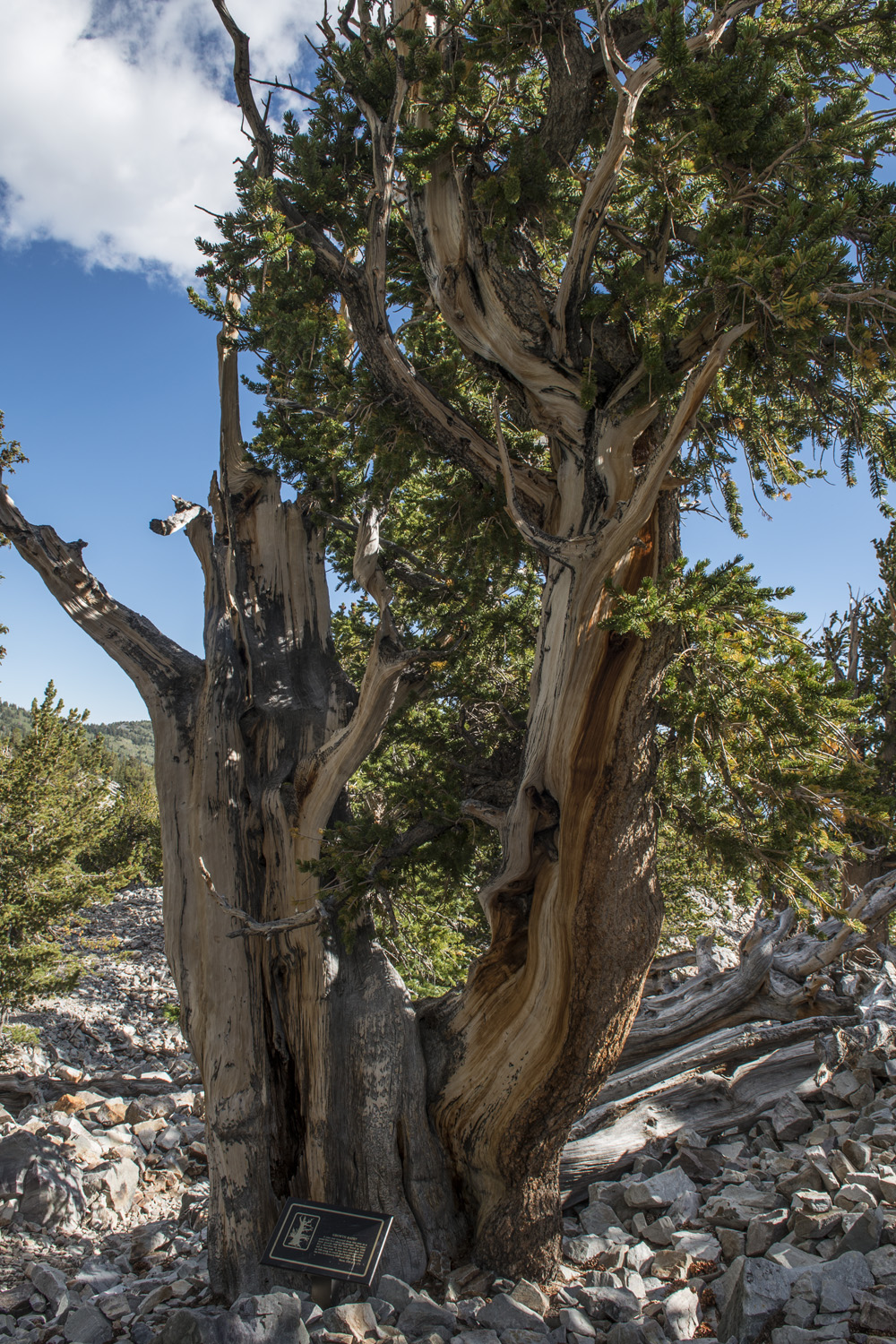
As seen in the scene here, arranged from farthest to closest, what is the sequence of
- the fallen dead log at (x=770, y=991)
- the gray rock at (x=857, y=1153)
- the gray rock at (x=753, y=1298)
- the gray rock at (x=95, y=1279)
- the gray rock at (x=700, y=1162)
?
the fallen dead log at (x=770, y=991) → the gray rock at (x=700, y=1162) → the gray rock at (x=857, y=1153) → the gray rock at (x=95, y=1279) → the gray rock at (x=753, y=1298)

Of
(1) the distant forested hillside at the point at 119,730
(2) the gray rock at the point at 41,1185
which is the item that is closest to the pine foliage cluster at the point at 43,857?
(2) the gray rock at the point at 41,1185

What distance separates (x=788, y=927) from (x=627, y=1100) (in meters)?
2.57

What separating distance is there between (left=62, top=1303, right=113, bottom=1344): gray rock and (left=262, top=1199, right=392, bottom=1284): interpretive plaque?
2.63ft

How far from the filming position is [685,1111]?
5.91 meters

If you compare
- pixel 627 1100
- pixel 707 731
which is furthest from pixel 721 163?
pixel 627 1100

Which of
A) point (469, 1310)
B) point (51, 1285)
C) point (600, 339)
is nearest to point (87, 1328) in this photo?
point (51, 1285)

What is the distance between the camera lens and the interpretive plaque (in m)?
3.55

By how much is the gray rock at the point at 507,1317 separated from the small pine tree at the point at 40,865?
10.4m

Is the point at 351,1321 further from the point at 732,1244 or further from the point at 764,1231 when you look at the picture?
the point at 764,1231

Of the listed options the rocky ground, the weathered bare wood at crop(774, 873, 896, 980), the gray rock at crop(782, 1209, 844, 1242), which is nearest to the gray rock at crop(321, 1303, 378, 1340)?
the rocky ground

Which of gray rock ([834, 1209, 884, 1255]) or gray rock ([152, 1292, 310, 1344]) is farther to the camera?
gray rock ([834, 1209, 884, 1255])

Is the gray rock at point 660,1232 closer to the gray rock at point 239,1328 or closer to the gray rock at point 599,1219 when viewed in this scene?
the gray rock at point 599,1219

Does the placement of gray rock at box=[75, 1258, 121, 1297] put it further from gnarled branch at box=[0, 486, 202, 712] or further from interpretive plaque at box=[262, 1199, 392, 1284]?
gnarled branch at box=[0, 486, 202, 712]

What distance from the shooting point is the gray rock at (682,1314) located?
3270mm
